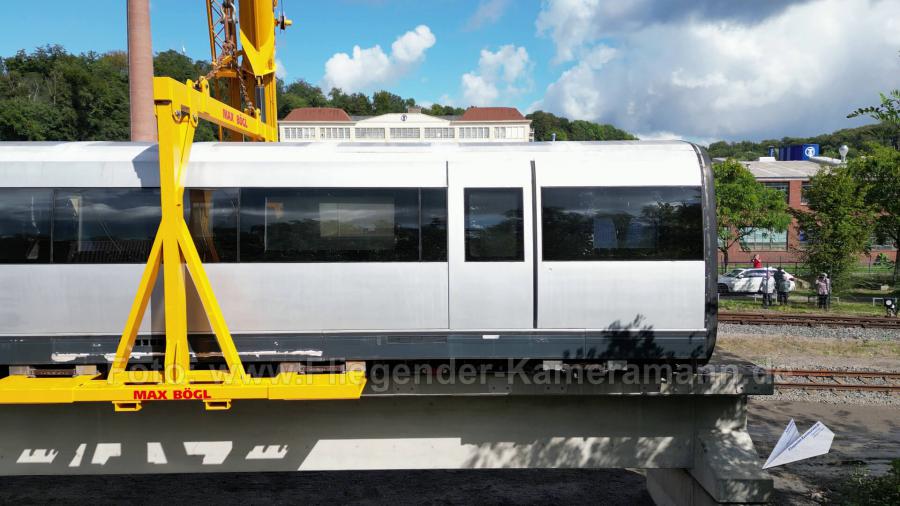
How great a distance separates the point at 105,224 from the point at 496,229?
439 cm

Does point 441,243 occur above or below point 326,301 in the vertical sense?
above

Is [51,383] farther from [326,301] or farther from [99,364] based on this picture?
[326,301]

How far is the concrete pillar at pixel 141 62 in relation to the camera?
20.6m

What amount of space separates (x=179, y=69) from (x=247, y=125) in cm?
11428

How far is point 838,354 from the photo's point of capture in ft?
57.1

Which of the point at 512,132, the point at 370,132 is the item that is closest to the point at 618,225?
the point at 370,132

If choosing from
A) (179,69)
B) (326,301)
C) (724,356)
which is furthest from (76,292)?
(179,69)

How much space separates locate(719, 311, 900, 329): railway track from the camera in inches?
772

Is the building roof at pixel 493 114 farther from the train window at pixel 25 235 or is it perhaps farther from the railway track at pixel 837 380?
the train window at pixel 25 235

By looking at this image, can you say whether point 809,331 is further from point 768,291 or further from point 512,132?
point 512,132

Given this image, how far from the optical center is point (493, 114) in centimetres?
9412

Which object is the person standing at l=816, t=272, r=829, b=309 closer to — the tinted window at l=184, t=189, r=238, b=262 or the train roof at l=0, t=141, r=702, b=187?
the train roof at l=0, t=141, r=702, b=187

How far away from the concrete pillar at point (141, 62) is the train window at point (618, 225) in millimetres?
17776

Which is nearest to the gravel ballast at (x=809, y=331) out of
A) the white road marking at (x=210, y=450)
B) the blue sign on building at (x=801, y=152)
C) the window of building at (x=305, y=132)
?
the white road marking at (x=210, y=450)
